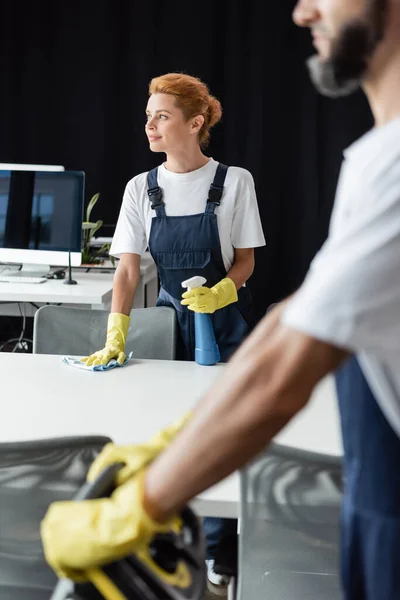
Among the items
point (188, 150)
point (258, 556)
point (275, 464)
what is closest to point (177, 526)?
point (275, 464)

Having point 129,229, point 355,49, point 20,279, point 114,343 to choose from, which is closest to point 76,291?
point 20,279

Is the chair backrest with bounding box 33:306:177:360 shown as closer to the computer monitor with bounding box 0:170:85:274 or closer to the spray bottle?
the spray bottle

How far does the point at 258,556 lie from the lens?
155 cm

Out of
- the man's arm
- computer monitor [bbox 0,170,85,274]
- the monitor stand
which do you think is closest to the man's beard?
the man's arm

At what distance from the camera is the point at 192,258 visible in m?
3.14

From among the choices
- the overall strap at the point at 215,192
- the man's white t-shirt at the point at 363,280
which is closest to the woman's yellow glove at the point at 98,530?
the man's white t-shirt at the point at 363,280

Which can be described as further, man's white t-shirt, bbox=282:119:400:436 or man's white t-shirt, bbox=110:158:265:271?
man's white t-shirt, bbox=110:158:265:271

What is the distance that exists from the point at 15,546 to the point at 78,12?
A: 16.9ft

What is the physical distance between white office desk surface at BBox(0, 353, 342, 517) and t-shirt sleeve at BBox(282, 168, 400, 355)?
86cm

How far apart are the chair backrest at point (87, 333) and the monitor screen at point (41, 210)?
1.20 m

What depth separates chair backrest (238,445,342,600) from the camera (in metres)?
1.41

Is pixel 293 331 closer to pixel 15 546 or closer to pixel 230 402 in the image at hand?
pixel 230 402

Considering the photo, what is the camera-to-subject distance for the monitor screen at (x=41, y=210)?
13.3 feet

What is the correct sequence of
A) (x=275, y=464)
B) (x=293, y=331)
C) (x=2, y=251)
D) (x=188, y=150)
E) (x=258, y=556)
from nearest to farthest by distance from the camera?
(x=293, y=331)
(x=275, y=464)
(x=258, y=556)
(x=188, y=150)
(x=2, y=251)
